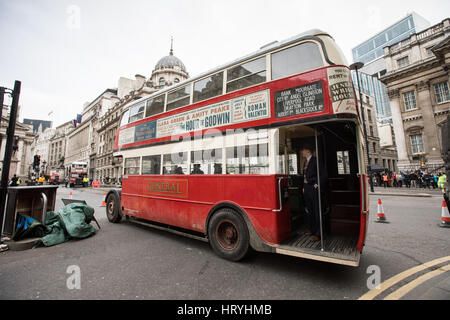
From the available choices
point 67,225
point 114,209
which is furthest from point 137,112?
point 67,225

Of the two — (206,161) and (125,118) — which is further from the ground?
(125,118)

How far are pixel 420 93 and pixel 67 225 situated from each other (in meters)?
34.4

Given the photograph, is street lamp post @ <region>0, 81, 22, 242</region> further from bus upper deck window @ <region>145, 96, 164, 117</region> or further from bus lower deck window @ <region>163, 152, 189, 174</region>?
bus lower deck window @ <region>163, 152, 189, 174</region>

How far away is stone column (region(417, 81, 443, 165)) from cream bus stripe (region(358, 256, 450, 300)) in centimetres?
2613

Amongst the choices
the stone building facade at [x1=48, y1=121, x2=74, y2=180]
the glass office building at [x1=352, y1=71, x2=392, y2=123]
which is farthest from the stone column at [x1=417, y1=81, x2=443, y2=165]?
the stone building facade at [x1=48, y1=121, x2=74, y2=180]

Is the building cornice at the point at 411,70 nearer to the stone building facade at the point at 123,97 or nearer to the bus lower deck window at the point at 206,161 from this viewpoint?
the bus lower deck window at the point at 206,161

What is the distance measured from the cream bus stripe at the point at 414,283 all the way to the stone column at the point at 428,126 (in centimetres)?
2656

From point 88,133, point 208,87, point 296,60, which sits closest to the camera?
point 296,60

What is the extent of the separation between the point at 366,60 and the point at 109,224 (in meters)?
129

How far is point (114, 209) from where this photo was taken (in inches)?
280

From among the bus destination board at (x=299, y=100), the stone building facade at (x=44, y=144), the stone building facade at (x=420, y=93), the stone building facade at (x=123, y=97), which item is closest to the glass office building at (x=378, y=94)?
the stone building facade at (x=420, y=93)

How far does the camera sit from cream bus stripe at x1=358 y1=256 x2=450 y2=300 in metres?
2.60

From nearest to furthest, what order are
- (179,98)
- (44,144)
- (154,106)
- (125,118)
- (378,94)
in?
(179,98)
(154,106)
(125,118)
(378,94)
(44,144)

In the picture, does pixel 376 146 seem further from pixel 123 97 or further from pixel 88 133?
pixel 88 133
